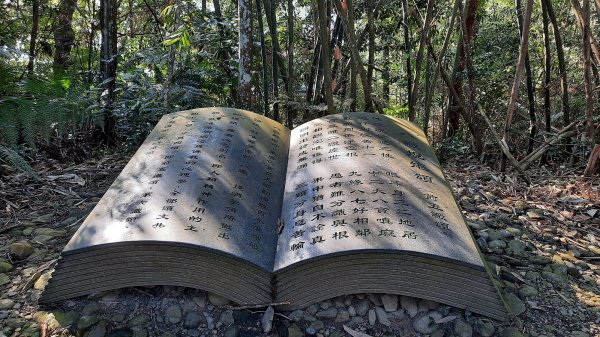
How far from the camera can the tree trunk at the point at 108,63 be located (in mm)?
3217

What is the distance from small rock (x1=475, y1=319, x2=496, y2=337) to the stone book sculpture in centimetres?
3

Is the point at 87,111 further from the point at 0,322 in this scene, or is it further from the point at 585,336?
the point at 585,336

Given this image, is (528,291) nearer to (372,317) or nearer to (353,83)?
(372,317)

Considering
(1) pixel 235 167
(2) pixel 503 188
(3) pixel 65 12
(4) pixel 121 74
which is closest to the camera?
(1) pixel 235 167

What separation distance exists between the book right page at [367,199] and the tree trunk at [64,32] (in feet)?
10.4

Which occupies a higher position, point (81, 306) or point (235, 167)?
point (235, 167)

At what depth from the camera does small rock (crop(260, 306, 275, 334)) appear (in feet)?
4.54

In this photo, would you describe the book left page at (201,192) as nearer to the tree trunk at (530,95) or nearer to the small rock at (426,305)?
the small rock at (426,305)

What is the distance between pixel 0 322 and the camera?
1396mm

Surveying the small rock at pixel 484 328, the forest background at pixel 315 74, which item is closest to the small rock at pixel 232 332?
the small rock at pixel 484 328

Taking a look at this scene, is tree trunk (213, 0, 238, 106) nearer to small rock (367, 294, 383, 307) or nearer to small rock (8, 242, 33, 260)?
small rock (8, 242, 33, 260)

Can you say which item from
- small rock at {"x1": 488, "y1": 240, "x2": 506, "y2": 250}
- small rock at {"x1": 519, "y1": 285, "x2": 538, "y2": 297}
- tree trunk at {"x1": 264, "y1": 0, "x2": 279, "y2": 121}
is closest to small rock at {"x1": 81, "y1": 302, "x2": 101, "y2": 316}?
small rock at {"x1": 519, "y1": 285, "x2": 538, "y2": 297}

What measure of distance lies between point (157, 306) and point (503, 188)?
2212mm

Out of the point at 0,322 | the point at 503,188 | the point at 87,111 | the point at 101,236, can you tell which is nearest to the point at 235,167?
the point at 101,236
